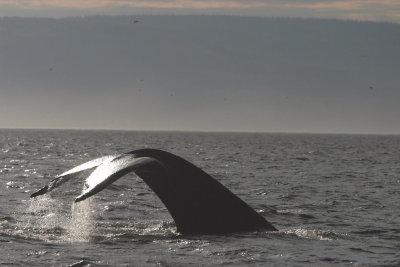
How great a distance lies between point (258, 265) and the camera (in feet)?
42.1

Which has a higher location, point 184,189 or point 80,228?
point 184,189

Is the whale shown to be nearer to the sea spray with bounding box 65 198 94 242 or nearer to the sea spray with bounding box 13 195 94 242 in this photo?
the sea spray with bounding box 65 198 94 242

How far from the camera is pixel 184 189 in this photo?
12.8m

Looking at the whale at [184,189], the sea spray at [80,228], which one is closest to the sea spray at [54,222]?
the sea spray at [80,228]

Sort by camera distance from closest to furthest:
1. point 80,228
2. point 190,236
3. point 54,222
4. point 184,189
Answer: point 184,189 < point 190,236 < point 80,228 < point 54,222

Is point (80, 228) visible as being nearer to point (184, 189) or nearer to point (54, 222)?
point (54, 222)

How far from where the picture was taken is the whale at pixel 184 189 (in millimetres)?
11547

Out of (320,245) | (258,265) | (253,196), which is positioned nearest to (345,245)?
(320,245)

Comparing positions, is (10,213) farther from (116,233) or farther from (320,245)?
(320,245)

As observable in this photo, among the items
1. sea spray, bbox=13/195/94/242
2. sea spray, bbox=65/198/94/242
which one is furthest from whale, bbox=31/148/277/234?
sea spray, bbox=13/195/94/242

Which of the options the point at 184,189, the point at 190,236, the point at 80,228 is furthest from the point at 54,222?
the point at 184,189

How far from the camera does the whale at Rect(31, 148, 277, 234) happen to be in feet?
37.9

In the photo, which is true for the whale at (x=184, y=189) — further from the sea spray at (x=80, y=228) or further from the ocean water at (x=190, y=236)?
the sea spray at (x=80, y=228)

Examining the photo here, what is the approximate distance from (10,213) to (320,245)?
8.03 meters
